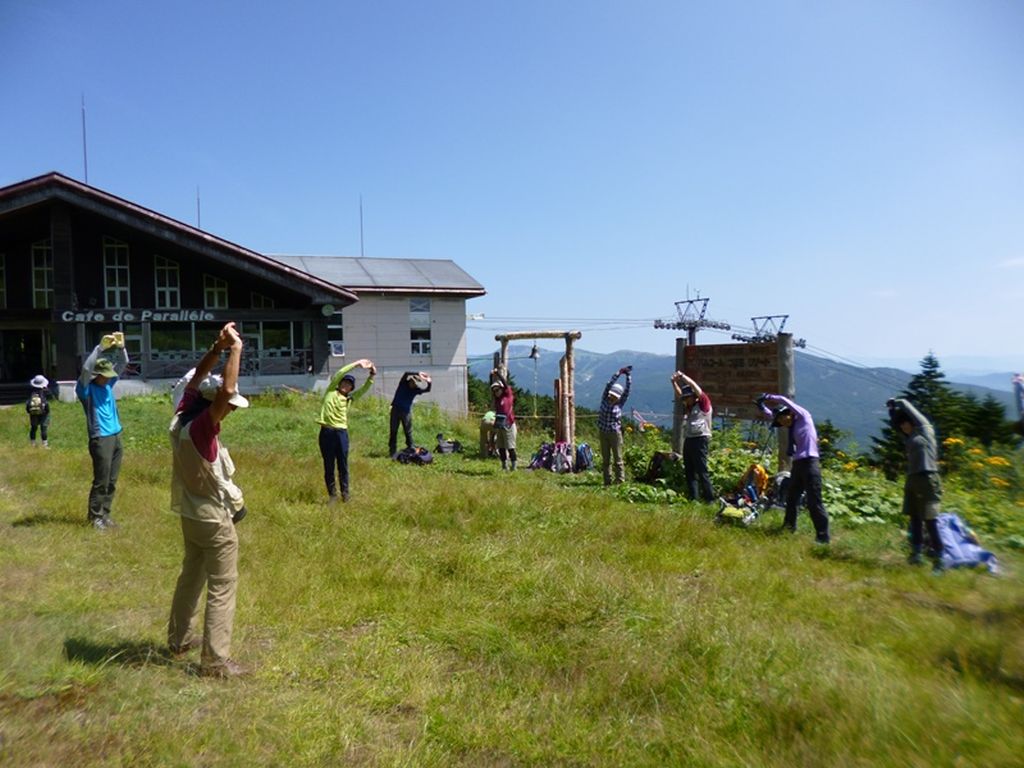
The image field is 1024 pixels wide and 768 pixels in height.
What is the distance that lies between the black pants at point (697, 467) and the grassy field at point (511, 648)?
1.94 metres

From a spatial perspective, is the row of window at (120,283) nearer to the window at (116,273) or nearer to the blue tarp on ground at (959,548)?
the window at (116,273)

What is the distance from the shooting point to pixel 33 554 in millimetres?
6945

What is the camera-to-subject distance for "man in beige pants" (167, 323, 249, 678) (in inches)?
176

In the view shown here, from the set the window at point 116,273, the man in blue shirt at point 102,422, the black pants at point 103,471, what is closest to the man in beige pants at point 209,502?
the man in blue shirt at point 102,422

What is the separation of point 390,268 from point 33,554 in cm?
2983

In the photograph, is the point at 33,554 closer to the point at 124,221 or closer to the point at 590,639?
the point at 590,639

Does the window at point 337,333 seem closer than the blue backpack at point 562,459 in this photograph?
No

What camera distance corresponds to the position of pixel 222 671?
4.41 metres

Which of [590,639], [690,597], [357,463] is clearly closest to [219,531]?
[590,639]

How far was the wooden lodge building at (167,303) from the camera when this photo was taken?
2639 centimetres

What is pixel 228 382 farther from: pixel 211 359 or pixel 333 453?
pixel 333 453

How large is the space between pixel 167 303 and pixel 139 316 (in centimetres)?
174

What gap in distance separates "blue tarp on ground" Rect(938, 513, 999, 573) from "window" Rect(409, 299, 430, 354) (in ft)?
90.5

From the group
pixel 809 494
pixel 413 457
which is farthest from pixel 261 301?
pixel 809 494
